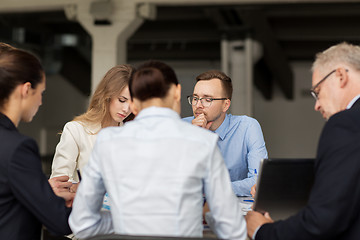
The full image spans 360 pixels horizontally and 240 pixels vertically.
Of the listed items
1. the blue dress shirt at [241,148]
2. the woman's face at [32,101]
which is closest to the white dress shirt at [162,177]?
the woman's face at [32,101]

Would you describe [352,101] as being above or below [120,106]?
above

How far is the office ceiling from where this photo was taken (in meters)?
10.2

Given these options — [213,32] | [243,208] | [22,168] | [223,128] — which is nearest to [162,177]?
[22,168]

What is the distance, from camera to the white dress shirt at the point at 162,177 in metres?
1.57

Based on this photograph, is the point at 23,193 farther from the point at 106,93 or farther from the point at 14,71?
the point at 106,93

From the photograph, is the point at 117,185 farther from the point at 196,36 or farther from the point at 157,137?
the point at 196,36

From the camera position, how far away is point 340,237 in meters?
1.72

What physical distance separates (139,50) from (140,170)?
12915mm

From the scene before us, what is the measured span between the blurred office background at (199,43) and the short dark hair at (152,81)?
6.79m

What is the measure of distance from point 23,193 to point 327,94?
1.20 metres

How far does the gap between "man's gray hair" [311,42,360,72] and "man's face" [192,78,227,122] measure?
141cm

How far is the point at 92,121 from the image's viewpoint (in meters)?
3.02

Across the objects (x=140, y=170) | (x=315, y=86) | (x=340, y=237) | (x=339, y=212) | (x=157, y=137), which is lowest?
(x=340, y=237)

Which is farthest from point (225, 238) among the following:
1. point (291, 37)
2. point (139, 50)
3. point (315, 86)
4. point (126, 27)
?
point (139, 50)
